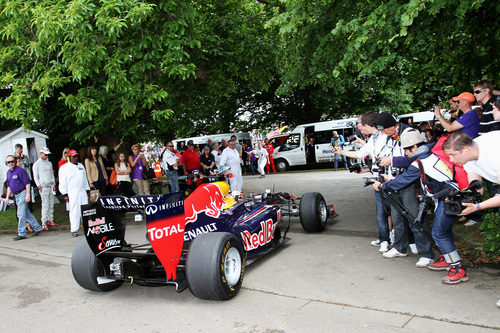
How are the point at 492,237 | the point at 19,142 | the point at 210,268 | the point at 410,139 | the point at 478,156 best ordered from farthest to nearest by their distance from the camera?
the point at 19,142, the point at 410,139, the point at 492,237, the point at 210,268, the point at 478,156

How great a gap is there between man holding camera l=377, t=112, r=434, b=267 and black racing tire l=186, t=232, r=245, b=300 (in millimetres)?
2352

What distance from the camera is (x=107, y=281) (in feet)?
16.7

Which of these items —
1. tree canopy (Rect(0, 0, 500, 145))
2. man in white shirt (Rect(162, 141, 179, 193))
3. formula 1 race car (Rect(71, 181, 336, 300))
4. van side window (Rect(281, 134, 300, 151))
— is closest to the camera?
formula 1 race car (Rect(71, 181, 336, 300))

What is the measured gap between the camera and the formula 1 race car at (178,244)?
4.50 metres

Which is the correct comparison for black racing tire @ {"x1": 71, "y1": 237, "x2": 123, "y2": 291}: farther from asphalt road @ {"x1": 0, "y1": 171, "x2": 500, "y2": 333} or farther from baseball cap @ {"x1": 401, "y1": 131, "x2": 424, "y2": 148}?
baseball cap @ {"x1": 401, "y1": 131, "x2": 424, "y2": 148}

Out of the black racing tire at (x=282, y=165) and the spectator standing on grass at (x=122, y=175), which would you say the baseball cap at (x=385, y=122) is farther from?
the black racing tire at (x=282, y=165)

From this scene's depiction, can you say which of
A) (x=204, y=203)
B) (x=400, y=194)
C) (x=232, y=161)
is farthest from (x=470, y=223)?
(x=232, y=161)

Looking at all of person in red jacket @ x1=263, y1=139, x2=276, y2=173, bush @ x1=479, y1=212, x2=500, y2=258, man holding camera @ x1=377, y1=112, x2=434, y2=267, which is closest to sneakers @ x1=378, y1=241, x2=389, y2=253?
man holding camera @ x1=377, y1=112, x2=434, y2=267

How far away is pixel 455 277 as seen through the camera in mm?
4617

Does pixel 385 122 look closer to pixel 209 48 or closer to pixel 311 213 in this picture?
pixel 311 213

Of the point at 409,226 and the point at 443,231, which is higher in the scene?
the point at 443,231

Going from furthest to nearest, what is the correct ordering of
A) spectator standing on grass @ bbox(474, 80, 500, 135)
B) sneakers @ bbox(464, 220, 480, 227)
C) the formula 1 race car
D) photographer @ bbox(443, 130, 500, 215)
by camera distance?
sneakers @ bbox(464, 220, 480, 227)
spectator standing on grass @ bbox(474, 80, 500, 135)
the formula 1 race car
photographer @ bbox(443, 130, 500, 215)

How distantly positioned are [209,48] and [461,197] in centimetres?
820

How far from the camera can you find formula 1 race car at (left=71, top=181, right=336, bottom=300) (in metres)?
4.50
